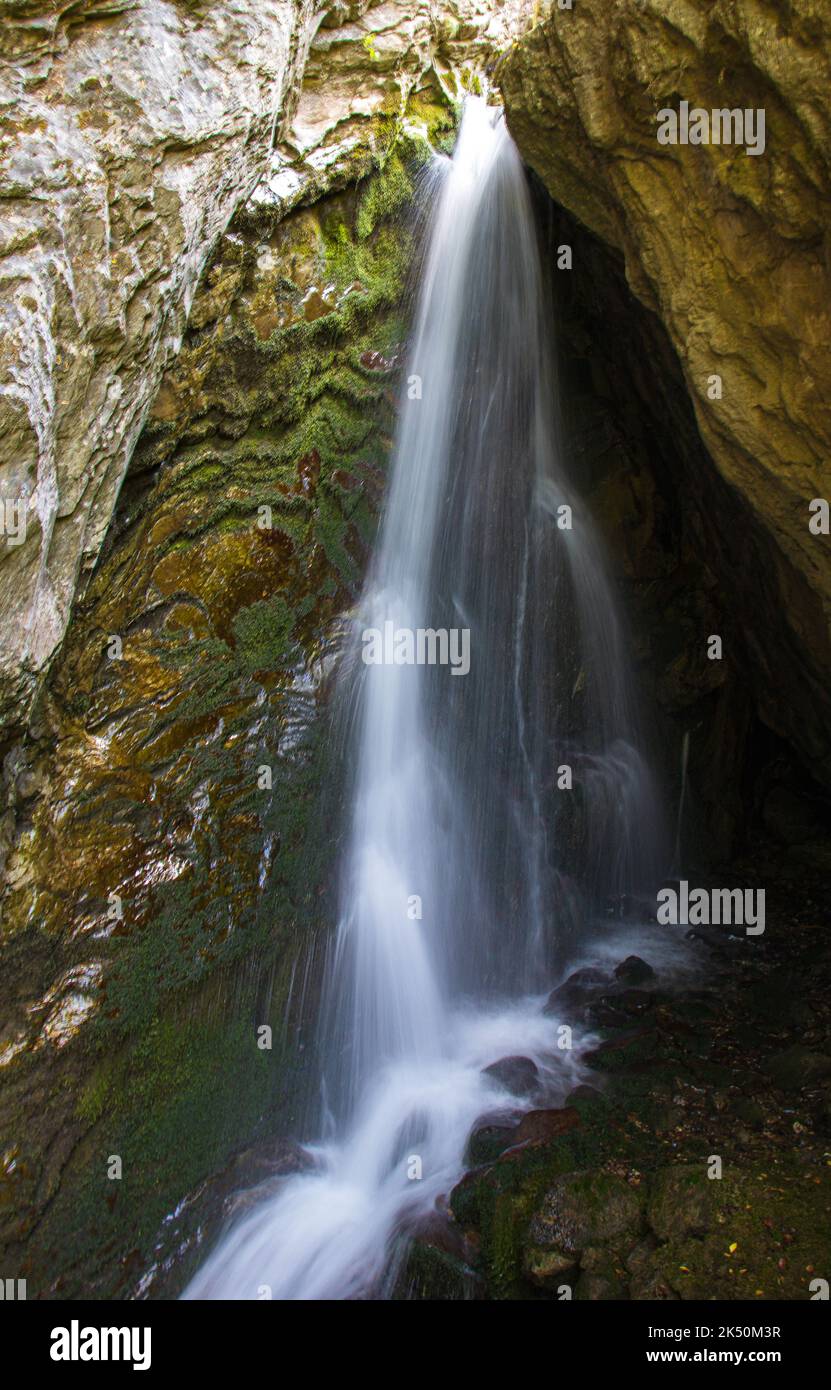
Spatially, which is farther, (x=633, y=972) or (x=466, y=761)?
(x=466, y=761)

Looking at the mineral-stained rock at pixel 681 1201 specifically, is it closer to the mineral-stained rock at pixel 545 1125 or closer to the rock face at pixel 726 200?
the mineral-stained rock at pixel 545 1125

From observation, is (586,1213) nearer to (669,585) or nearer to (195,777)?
(195,777)

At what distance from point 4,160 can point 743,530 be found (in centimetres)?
550

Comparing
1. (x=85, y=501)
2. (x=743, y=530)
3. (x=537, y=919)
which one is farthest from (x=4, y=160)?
(x=537, y=919)

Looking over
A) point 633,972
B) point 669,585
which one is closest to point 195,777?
point 633,972

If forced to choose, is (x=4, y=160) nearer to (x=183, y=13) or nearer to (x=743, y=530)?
(x=183, y=13)

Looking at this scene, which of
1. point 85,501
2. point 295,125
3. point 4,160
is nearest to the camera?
point 4,160

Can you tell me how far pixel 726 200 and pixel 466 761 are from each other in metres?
4.15

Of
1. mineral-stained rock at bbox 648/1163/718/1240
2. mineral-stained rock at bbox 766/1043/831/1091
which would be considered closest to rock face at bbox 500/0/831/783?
mineral-stained rock at bbox 766/1043/831/1091

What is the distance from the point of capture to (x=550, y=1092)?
5633 mm

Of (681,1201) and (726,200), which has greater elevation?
(726,200)

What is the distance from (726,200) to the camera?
473 centimetres

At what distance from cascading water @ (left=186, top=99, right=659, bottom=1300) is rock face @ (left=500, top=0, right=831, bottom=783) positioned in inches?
73.4
